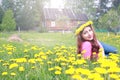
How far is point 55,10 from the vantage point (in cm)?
4962

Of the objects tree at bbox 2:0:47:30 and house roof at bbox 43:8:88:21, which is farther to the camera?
house roof at bbox 43:8:88:21

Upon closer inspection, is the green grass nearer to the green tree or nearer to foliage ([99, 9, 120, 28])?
foliage ([99, 9, 120, 28])

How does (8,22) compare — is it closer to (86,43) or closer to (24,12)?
(24,12)

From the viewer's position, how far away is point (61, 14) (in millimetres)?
47656

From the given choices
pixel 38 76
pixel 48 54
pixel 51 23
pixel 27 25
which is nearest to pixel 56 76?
pixel 38 76

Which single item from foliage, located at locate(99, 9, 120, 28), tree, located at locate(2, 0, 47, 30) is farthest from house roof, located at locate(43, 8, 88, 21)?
foliage, located at locate(99, 9, 120, 28)

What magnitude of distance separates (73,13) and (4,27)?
16.0m

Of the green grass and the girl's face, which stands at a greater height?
the girl's face

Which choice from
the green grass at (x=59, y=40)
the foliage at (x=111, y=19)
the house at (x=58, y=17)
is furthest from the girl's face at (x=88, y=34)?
the house at (x=58, y=17)

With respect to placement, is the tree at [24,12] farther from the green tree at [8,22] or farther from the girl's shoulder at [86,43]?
the girl's shoulder at [86,43]

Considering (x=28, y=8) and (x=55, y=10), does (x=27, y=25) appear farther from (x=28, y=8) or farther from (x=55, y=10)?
(x=55, y=10)

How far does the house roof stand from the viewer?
4816 cm

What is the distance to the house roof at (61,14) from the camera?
1896 inches

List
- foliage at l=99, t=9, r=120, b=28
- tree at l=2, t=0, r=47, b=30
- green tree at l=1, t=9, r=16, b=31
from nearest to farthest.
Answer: foliage at l=99, t=9, r=120, b=28, green tree at l=1, t=9, r=16, b=31, tree at l=2, t=0, r=47, b=30
